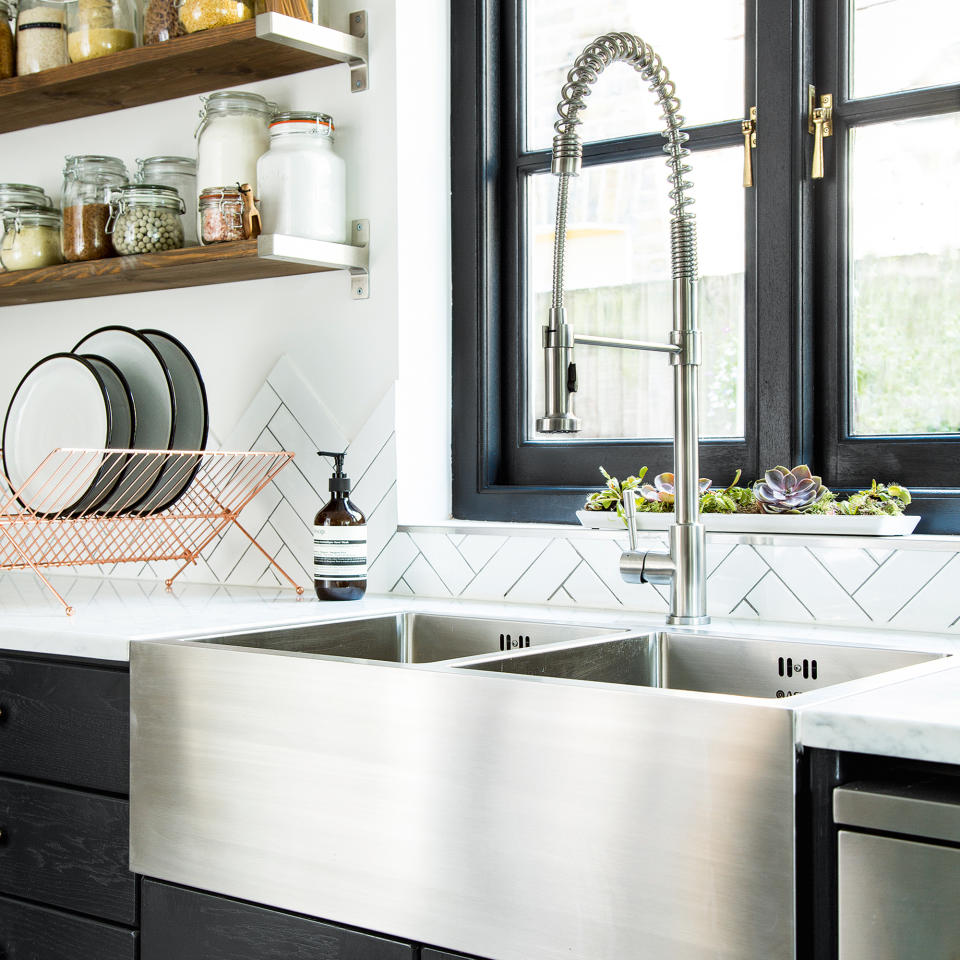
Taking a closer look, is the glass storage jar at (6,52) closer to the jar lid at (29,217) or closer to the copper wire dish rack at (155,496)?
the jar lid at (29,217)

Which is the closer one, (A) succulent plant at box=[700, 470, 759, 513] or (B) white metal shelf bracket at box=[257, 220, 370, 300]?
(A) succulent plant at box=[700, 470, 759, 513]

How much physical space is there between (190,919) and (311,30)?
1353 millimetres

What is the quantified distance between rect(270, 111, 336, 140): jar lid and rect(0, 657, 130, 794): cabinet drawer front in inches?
38.1

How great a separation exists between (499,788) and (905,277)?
1076mm

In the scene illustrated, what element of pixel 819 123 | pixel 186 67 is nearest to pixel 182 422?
pixel 186 67

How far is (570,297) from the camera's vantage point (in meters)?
2.13

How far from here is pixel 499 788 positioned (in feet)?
3.79

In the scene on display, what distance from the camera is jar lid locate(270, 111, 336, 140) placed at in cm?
202

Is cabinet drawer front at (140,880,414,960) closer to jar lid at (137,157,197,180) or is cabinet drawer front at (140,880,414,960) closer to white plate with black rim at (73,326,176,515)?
white plate with black rim at (73,326,176,515)

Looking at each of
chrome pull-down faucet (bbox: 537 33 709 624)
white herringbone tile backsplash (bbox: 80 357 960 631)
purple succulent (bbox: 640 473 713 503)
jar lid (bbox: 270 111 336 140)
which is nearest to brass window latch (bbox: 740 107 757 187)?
chrome pull-down faucet (bbox: 537 33 709 624)

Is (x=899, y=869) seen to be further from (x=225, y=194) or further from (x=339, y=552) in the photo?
(x=225, y=194)

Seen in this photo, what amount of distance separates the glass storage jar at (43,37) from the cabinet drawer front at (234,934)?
158 centimetres

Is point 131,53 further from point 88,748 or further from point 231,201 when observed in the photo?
point 88,748

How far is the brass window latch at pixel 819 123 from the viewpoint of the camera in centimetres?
183
